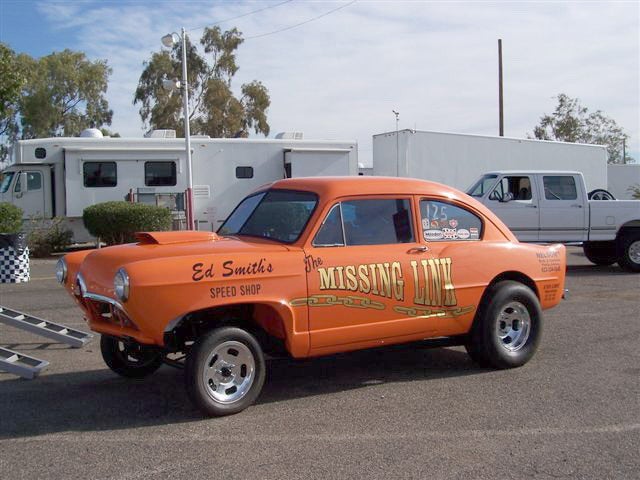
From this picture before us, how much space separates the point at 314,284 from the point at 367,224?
835mm

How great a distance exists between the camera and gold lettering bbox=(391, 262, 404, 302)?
5711 millimetres

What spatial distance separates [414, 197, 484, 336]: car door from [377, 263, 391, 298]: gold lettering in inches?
13.2

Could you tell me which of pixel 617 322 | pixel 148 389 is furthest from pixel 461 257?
pixel 617 322

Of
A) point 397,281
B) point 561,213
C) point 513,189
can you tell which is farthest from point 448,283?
point 561,213

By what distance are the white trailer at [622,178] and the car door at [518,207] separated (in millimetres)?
23654

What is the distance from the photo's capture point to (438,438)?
4652mm

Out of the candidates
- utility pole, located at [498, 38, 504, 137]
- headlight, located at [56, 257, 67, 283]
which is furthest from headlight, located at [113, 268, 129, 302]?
utility pole, located at [498, 38, 504, 137]

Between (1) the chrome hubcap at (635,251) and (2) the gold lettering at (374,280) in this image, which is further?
(1) the chrome hubcap at (635,251)

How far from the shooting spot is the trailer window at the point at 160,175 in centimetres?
1928

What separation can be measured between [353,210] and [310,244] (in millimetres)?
582

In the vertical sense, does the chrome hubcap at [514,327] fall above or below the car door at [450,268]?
below

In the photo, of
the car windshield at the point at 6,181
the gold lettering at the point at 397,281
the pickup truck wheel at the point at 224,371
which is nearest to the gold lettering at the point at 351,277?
the gold lettering at the point at 397,281

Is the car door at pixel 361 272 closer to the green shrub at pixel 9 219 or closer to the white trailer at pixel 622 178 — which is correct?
the green shrub at pixel 9 219

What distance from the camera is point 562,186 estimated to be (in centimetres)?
1407
